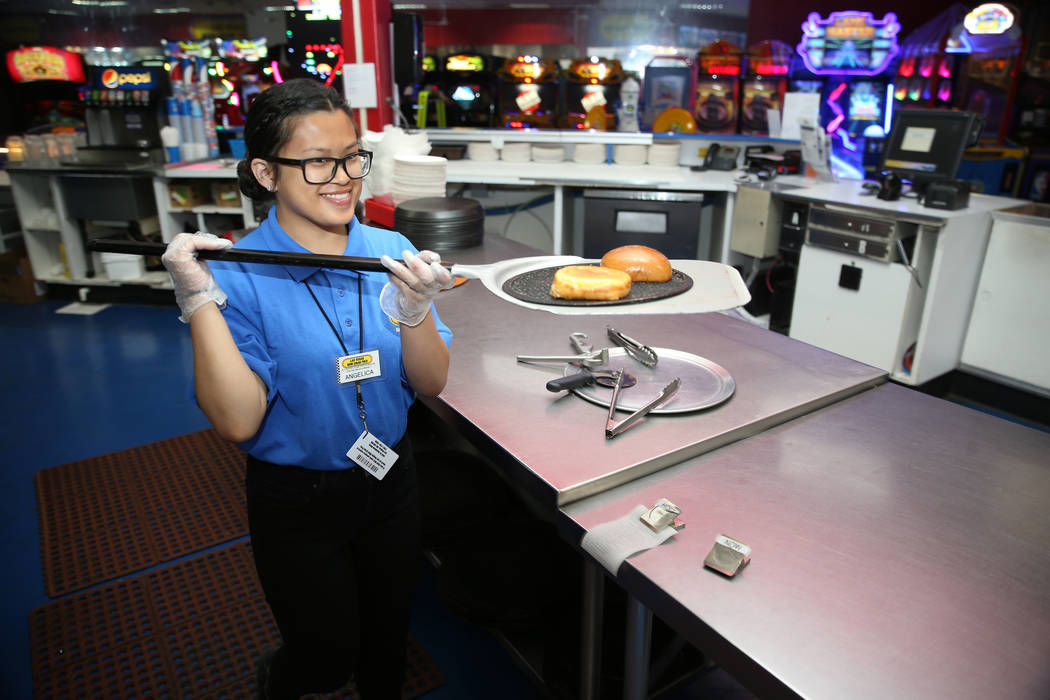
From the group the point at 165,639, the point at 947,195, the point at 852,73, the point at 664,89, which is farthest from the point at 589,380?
the point at 852,73

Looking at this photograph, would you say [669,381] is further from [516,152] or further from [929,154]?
[516,152]

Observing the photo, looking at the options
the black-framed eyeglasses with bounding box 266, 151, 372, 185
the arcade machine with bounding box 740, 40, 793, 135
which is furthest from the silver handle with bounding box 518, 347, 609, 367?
the arcade machine with bounding box 740, 40, 793, 135

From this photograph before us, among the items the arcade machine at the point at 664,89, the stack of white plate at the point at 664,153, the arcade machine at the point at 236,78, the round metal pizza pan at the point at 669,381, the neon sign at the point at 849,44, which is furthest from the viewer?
the arcade machine at the point at 236,78

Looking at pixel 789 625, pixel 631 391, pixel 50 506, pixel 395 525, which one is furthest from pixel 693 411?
pixel 50 506

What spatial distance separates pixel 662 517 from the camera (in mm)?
1166

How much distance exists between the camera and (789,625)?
969 millimetres

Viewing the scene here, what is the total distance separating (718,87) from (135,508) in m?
8.14

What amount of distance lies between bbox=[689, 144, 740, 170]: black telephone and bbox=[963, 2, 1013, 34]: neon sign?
19.2ft

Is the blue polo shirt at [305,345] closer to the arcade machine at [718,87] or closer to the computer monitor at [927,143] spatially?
the computer monitor at [927,143]

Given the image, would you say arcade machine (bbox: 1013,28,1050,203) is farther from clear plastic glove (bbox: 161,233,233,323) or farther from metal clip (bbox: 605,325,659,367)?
clear plastic glove (bbox: 161,233,233,323)

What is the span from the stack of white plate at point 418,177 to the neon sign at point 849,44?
276 inches

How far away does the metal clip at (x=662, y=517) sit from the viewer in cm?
116

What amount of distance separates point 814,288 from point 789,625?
144 inches

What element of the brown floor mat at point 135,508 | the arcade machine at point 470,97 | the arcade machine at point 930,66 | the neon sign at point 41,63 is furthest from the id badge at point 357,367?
the neon sign at point 41,63
